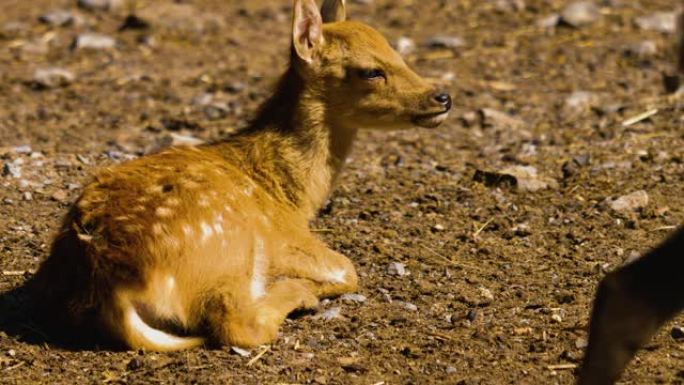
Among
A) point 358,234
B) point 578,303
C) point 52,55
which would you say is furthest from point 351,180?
point 52,55

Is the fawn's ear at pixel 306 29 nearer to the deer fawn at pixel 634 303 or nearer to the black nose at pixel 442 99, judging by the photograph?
the black nose at pixel 442 99

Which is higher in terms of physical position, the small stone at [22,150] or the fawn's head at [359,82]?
the fawn's head at [359,82]

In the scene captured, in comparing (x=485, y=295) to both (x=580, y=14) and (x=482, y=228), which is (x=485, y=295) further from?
(x=580, y=14)

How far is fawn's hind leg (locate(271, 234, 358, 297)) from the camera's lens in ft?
21.5

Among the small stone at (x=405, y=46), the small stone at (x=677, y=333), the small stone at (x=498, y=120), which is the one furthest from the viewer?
the small stone at (x=405, y=46)

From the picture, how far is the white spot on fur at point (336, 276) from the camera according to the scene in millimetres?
6645

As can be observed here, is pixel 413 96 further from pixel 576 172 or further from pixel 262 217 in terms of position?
pixel 576 172

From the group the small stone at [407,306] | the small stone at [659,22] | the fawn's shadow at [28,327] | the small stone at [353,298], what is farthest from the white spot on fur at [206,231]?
the small stone at [659,22]

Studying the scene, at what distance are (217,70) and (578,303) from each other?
20.4 feet

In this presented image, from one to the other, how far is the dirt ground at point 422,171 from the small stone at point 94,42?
0.45 ft

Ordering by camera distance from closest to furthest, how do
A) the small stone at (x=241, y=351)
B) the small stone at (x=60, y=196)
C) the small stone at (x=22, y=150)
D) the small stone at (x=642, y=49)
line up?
the small stone at (x=241, y=351), the small stone at (x=60, y=196), the small stone at (x=22, y=150), the small stone at (x=642, y=49)

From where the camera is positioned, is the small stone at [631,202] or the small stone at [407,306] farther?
the small stone at [631,202]

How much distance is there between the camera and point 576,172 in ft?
28.9

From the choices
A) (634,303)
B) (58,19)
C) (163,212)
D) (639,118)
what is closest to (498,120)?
(639,118)
